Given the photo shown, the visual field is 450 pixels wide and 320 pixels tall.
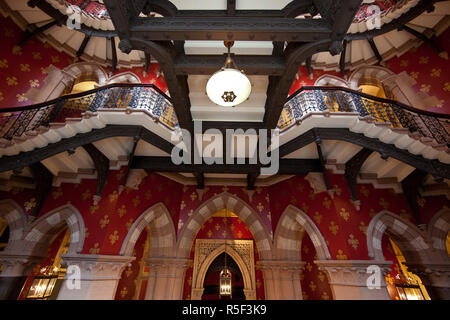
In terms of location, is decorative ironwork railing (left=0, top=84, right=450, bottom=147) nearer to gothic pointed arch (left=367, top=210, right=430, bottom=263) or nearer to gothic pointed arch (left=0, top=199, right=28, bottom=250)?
gothic pointed arch (left=0, top=199, right=28, bottom=250)

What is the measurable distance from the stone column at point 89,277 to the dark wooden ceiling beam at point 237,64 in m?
3.87

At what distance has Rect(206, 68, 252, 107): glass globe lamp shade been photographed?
1912mm

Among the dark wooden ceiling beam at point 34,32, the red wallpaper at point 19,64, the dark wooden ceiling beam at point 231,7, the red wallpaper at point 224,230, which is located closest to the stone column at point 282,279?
the red wallpaper at point 224,230

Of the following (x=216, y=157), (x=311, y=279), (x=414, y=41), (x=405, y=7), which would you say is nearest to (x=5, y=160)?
(x=216, y=157)

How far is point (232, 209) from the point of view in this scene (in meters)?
6.73

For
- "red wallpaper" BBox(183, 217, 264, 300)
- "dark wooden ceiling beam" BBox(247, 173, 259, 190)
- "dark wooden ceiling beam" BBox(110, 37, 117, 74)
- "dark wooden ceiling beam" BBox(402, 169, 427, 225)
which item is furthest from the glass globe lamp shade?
"red wallpaper" BBox(183, 217, 264, 300)

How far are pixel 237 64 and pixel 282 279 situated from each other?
576cm

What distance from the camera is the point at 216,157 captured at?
506 centimetres

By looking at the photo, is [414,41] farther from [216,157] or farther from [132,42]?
[132,42]

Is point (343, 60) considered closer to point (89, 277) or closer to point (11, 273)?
point (89, 277)

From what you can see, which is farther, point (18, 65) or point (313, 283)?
point (313, 283)

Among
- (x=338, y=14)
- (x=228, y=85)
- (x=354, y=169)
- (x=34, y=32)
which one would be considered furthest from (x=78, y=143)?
(x=354, y=169)

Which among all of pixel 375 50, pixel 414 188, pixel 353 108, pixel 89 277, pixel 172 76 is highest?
pixel 375 50

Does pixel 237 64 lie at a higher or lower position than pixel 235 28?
higher
